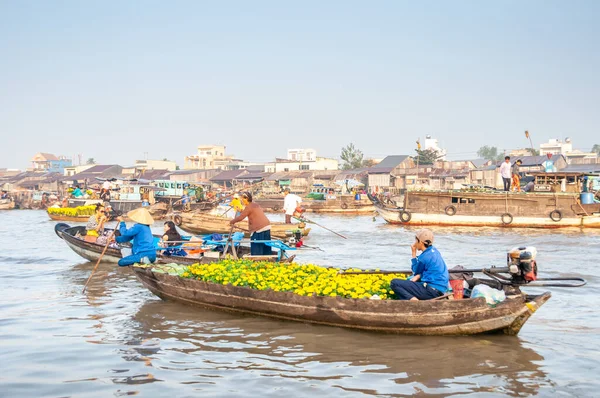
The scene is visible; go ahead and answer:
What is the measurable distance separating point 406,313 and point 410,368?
106 centimetres

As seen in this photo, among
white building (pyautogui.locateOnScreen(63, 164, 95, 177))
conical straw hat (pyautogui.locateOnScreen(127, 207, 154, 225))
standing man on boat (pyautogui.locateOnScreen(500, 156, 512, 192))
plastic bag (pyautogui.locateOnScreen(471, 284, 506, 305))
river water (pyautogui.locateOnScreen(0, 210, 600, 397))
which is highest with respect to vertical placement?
white building (pyautogui.locateOnScreen(63, 164, 95, 177))

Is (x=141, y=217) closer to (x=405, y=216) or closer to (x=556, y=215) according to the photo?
(x=405, y=216)

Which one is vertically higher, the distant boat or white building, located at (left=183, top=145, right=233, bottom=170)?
white building, located at (left=183, top=145, right=233, bottom=170)

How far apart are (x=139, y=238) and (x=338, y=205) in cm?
3346

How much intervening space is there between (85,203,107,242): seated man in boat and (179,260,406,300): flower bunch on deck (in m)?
6.46

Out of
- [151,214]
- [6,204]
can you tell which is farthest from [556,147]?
[6,204]

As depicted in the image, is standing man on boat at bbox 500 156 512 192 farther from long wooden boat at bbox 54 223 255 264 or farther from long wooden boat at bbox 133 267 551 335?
long wooden boat at bbox 133 267 551 335

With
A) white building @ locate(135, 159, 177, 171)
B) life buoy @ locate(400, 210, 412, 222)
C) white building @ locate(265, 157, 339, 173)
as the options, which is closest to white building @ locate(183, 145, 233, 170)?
white building @ locate(135, 159, 177, 171)

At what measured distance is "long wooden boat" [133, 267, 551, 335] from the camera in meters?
7.57

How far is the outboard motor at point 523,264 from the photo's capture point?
7.72m

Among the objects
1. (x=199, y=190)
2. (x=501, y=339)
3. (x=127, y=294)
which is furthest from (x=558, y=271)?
(x=199, y=190)

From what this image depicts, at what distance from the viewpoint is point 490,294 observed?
25.3 ft

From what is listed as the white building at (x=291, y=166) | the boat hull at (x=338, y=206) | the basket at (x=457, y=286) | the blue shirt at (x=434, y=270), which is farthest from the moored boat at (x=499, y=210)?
the white building at (x=291, y=166)

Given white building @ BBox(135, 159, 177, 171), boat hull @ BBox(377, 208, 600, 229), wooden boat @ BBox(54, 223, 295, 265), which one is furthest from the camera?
white building @ BBox(135, 159, 177, 171)
